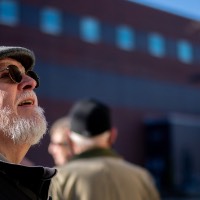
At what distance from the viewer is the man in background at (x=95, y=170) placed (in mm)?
3167

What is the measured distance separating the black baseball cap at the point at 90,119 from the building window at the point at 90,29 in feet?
101

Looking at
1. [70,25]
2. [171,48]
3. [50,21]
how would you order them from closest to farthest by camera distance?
1. [50,21]
2. [70,25]
3. [171,48]

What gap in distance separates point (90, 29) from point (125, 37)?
3.21 metres

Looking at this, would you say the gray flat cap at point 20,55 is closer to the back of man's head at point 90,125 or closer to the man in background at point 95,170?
the man in background at point 95,170

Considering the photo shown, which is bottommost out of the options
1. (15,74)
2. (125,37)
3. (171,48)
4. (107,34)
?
(15,74)

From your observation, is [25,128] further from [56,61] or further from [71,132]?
[56,61]

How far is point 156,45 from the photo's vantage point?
38.6m

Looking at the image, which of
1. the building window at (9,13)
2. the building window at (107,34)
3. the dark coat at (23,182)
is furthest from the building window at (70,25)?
the dark coat at (23,182)

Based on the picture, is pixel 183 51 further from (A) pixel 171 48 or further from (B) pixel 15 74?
(B) pixel 15 74

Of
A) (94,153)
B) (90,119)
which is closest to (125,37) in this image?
(90,119)

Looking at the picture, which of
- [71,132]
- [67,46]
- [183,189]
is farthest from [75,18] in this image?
[71,132]

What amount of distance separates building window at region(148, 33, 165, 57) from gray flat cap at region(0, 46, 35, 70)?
3631 cm

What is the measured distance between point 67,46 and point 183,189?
1254cm

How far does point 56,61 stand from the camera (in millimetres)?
31656
